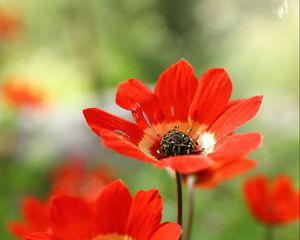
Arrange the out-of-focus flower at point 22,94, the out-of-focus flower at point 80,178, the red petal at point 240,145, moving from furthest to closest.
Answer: the out-of-focus flower at point 22,94 → the out-of-focus flower at point 80,178 → the red petal at point 240,145

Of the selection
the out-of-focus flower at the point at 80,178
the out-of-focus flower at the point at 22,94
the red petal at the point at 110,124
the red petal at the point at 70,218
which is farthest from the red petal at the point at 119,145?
the out-of-focus flower at the point at 22,94

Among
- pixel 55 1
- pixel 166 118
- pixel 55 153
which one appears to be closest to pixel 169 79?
pixel 166 118

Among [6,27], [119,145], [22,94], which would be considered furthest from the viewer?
[6,27]

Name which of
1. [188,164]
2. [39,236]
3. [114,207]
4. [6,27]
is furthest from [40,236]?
[6,27]

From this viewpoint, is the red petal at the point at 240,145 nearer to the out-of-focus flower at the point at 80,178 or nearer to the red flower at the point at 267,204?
the red flower at the point at 267,204

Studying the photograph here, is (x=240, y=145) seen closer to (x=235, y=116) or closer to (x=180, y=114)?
(x=235, y=116)

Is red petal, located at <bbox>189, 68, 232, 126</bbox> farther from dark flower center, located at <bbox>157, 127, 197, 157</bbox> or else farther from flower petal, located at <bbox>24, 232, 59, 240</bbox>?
flower petal, located at <bbox>24, 232, 59, 240</bbox>
